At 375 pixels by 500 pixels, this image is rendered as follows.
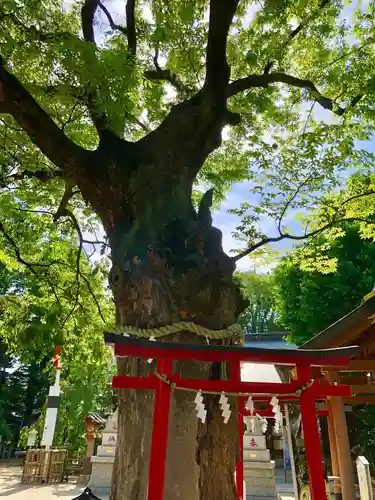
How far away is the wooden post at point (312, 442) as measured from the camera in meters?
2.55

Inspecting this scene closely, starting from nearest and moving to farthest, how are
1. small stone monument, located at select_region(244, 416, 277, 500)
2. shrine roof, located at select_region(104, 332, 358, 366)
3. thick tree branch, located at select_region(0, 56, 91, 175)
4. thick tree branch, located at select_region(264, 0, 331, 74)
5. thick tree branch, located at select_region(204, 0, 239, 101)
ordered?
shrine roof, located at select_region(104, 332, 358, 366) → thick tree branch, located at select_region(0, 56, 91, 175) → thick tree branch, located at select_region(204, 0, 239, 101) → thick tree branch, located at select_region(264, 0, 331, 74) → small stone monument, located at select_region(244, 416, 277, 500)

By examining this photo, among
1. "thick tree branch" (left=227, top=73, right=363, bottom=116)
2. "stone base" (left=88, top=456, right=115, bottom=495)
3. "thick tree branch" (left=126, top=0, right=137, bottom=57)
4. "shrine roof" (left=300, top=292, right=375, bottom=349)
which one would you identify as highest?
"thick tree branch" (left=126, top=0, right=137, bottom=57)

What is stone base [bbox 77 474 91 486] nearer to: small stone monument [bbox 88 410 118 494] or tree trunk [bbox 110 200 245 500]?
small stone monument [bbox 88 410 118 494]

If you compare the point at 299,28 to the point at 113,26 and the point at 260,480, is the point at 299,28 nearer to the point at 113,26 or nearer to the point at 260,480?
the point at 113,26

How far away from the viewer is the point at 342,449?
7516mm

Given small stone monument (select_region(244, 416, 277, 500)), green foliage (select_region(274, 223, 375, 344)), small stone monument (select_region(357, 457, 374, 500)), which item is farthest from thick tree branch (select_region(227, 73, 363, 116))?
small stone monument (select_region(244, 416, 277, 500))

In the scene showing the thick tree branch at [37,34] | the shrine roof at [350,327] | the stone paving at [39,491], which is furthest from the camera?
the stone paving at [39,491]

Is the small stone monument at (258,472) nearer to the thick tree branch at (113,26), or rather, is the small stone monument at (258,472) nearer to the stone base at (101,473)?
the stone base at (101,473)

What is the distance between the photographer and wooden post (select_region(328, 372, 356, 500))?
7.27 meters

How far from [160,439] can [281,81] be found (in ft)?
18.4

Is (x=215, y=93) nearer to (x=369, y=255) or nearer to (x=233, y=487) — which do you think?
(x=233, y=487)

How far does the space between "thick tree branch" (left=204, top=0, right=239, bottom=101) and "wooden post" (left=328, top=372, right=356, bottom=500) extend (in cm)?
550

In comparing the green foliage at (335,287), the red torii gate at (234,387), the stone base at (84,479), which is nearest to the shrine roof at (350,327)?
the red torii gate at (234,387)

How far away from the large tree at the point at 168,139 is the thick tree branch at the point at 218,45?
0.02 m
